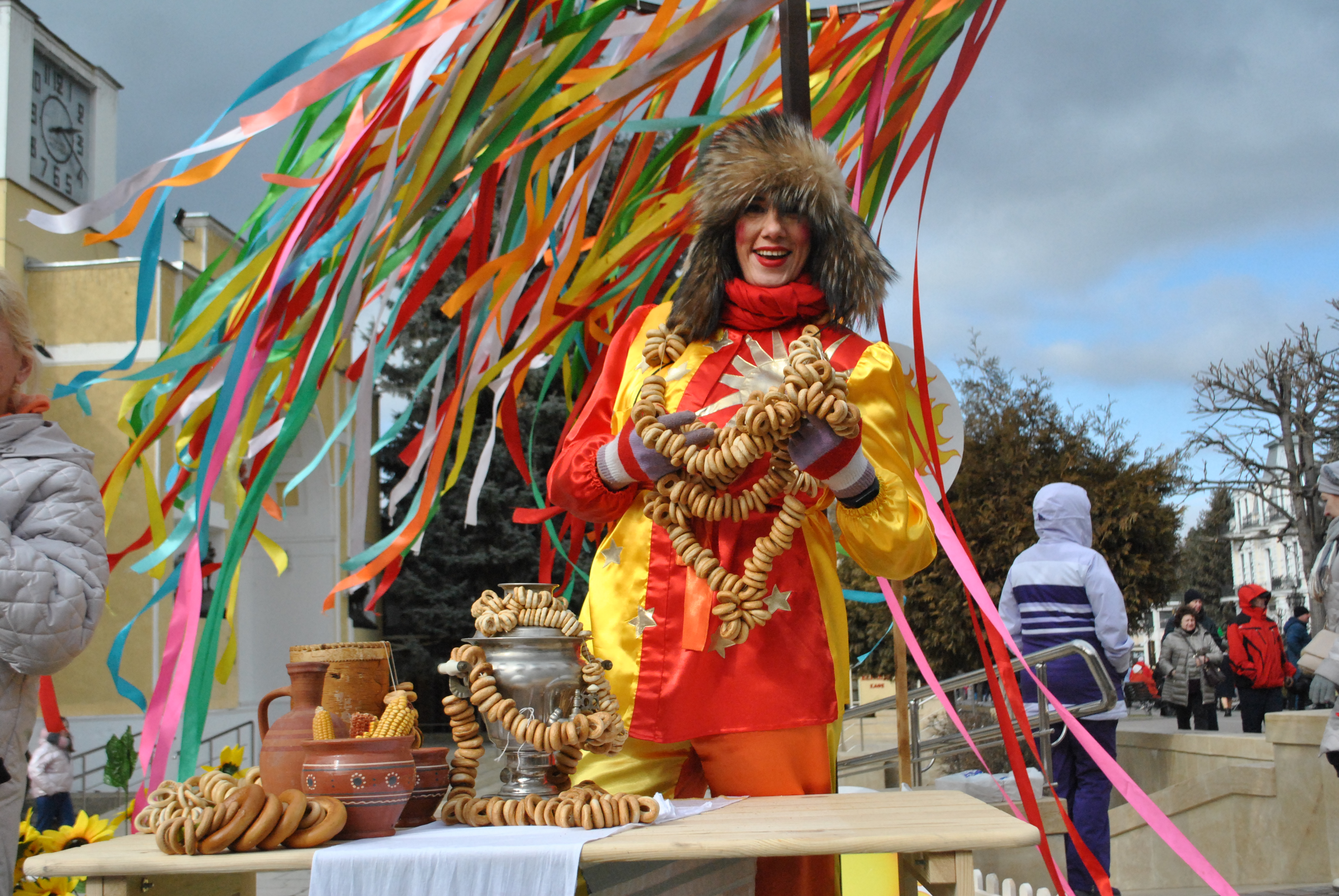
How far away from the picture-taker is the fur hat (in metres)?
2.21

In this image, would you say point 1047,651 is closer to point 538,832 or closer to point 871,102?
point 871,102

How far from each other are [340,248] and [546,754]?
1387mm

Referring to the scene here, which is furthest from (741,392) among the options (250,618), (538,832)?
(250,618)

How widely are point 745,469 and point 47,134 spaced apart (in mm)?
15789

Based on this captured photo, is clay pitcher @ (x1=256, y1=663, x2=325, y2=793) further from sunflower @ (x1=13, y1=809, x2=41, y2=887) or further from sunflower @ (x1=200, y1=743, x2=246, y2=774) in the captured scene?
sunflower @ (x1=200, y1=743, x2=246, y2=774)

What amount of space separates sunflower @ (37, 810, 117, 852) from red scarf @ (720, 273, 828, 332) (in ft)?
6.46

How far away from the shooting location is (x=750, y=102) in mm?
3244

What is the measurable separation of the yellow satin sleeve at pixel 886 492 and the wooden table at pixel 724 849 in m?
0.47

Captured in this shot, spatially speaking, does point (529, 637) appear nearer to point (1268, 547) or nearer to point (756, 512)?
point (756, 512)

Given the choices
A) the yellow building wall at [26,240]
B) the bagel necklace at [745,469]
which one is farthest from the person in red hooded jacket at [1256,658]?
the yellow building wall at [26,240]

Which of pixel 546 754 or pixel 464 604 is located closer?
pixel 546 754

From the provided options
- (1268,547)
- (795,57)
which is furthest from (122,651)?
(1268,547)

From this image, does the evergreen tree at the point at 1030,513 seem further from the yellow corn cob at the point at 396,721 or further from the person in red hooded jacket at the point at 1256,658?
the yellow corn cob at the point at 396,721

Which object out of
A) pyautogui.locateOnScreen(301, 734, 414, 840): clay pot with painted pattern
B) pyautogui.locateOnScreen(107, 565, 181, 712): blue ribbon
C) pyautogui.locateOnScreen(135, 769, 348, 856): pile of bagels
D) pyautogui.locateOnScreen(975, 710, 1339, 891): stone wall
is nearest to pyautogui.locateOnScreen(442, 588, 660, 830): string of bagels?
pyautogui.locateOnScreen(301, 734, 414, 840): clay pot with painted pattern
